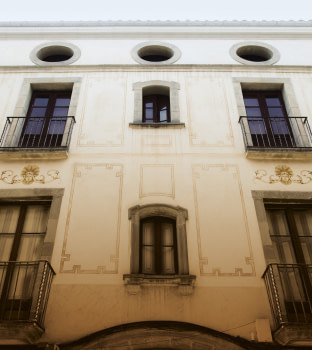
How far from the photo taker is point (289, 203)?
7672 mm

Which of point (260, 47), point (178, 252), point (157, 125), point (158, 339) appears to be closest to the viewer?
point (158, 339)

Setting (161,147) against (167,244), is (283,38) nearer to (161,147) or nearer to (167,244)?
(161,147)

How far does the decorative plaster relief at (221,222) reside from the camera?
6.81 m

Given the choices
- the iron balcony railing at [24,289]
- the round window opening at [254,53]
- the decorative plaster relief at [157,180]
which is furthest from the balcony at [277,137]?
the iron balcony railing at [24,289]

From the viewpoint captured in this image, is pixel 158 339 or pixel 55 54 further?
pixel 55 54

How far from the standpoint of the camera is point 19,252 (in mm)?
7105

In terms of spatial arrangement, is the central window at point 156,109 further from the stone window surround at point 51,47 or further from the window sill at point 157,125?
the stone window surround at point 51,47

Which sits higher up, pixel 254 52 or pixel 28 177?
pixel 254 52

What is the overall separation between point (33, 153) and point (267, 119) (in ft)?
18.4

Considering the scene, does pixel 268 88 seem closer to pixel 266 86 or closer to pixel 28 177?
pixel 266 86

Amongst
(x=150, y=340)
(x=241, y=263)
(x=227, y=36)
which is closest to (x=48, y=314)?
(x=150, y=340)

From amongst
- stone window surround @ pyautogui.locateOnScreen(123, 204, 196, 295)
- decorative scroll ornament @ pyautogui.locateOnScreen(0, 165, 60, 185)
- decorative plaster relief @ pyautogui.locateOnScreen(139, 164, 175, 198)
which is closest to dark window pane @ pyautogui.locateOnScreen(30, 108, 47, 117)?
decorative scroll ornament @ pyautogui.locateOnScreen(0, 165, 60, 185)

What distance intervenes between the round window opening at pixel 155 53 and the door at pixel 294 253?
6.06 meters

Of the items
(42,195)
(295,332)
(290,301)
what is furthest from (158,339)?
(42,195)
